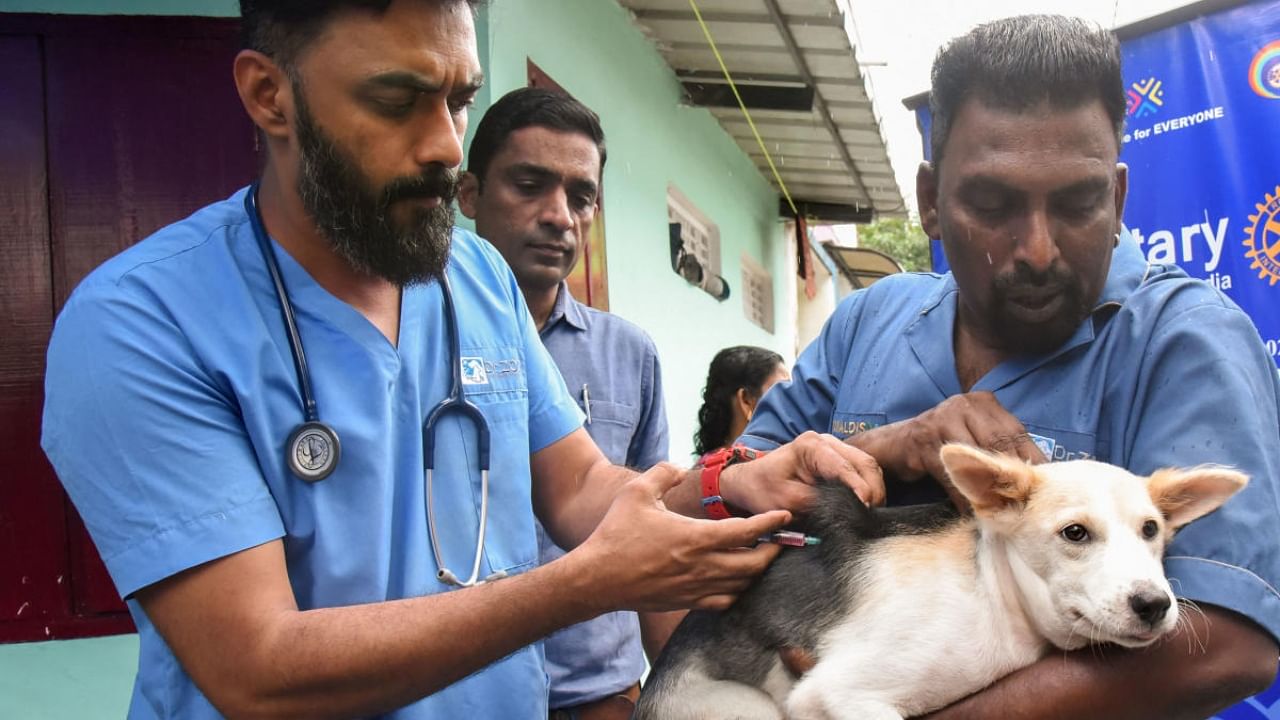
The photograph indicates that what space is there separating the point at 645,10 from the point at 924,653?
6.39 metres

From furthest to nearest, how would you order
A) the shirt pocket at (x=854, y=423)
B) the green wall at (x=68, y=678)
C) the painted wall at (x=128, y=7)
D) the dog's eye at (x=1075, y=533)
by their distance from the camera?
the painted wall at (x=128, y=7)
the green wall at (x=68, y=678)
the shirt pocket at (x=854, y=423)
the dog's eye at (x=1075, y=533)

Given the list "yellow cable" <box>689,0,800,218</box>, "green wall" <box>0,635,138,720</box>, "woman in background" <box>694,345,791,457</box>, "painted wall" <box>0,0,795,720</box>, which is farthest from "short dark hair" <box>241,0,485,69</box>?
"yellow cable" <box>689,0,800,218</box>

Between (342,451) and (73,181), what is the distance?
123 inches

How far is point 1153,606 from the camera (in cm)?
172

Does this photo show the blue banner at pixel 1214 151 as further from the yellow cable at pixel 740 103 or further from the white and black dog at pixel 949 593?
the yellow cable at pixel 740 103

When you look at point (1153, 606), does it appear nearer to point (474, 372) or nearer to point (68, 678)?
point (474, 372)

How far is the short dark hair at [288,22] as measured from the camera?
201 centimetres

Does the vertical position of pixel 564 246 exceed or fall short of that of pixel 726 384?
it exceeds it

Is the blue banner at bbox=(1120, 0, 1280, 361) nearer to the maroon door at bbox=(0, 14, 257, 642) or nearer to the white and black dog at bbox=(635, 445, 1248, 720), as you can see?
the white and black dog at bbox=(635, 445, 1248, 720)

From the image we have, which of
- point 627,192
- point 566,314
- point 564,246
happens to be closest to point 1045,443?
point 566,314

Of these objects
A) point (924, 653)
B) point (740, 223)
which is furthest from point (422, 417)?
point (740, 223)

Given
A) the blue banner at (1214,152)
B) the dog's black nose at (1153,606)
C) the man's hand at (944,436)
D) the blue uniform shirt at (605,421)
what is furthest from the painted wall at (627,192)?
the dog's black nose at (1153,606)

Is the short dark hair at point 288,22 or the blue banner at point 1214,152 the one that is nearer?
the short dark hair at point 288,22

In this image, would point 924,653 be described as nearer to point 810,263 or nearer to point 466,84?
point 466,84
